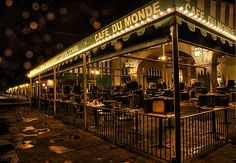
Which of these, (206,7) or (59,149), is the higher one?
(206,7)

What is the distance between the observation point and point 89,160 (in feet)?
17.7

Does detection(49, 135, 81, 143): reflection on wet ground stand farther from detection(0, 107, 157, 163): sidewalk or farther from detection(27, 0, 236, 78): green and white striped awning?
detection(27, 0, 236, 78): green and white striped awning

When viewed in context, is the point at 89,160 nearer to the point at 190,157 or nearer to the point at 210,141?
the point at 190,157

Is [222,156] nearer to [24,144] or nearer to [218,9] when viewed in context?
[218,9]

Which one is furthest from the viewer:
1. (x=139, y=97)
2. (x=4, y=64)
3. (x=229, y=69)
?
(x=4, y=64)

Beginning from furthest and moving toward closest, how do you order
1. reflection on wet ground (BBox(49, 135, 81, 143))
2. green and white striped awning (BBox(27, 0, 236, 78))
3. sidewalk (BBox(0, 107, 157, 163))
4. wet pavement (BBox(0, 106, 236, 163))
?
1. reflection on wet ground (BBox(49, 135, 81, 143))
2. sidewalk (BBox(0, 107, 157, 163))
3. wet pavement (BBox(0, 106, 236, 163))
4. green and white striped awning (BBox(27, 0, 236, 78))

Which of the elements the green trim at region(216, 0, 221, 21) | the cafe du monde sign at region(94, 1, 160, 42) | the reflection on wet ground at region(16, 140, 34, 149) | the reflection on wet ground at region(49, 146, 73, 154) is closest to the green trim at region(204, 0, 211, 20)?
the green trim at region(216, 0, 221, 21)

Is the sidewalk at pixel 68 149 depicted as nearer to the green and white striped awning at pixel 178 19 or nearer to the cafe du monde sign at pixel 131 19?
the green and white striped awning at pixel 178 19

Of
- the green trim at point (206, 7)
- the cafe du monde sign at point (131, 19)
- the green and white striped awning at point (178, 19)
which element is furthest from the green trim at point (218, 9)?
the cafe du monde sign at point (131, 19)

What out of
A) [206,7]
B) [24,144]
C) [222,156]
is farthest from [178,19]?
[24,144]

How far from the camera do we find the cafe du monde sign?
4961 millimetres

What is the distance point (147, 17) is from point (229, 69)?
73.1 feet

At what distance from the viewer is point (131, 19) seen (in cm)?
580

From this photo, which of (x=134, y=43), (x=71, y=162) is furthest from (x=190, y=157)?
(x=134, y=43)
